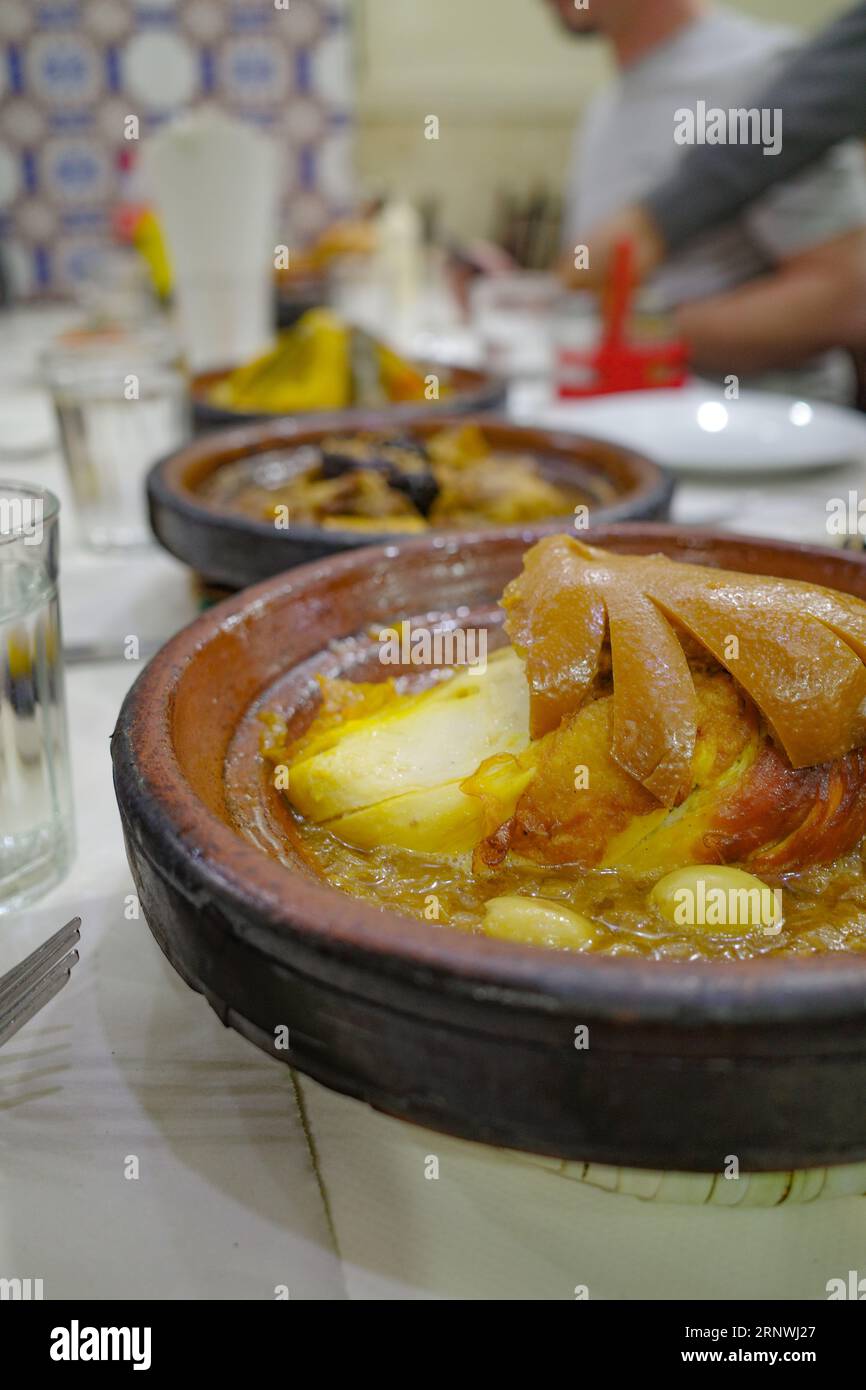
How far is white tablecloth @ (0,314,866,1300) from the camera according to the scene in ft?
2.29

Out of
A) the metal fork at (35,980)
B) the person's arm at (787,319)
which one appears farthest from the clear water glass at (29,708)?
the person's arm at (787,319)

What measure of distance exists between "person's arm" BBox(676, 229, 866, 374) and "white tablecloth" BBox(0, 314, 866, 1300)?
3.32 meters

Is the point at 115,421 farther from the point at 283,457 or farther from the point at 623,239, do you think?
the point at 623,239

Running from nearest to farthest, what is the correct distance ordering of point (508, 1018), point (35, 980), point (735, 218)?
point (508, 1018), point (35, 980), point (735, 218)

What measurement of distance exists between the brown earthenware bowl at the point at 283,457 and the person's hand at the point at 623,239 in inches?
87.8

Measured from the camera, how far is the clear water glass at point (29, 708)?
3.28 ft

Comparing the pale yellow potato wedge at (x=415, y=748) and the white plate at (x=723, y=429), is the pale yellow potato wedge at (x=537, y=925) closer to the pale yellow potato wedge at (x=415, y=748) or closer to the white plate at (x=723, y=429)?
the pale yellow potato wedge at (x=415, y=748)

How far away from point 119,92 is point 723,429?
17.0 ft

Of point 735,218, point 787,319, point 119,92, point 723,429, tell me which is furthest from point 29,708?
point 119,92

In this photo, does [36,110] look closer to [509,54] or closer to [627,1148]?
[509,54]

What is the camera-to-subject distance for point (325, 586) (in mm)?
1107

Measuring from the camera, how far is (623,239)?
3807 millimetres
